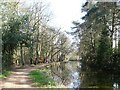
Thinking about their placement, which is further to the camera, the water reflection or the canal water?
the water reflection

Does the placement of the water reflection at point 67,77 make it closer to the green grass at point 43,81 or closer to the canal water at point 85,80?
the canal water at point 85,80

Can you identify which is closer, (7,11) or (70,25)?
(7,11)

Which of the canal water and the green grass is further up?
the green grass

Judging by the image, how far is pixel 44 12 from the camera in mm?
16688

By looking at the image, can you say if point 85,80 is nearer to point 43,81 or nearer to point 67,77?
point 67,77

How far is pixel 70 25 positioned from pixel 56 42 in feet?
12.7


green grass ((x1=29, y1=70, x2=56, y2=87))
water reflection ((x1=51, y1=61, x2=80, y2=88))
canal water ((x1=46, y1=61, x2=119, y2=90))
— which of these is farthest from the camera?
water reflection ((x1=51, y1=61, x2=80, y2=88))

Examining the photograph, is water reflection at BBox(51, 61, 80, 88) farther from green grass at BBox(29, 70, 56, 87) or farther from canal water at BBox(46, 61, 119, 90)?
green grass at BBox(29, 70, 56, 87)

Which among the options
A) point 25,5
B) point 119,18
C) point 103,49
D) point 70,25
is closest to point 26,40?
point 25,5

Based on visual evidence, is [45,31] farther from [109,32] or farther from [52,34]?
[109,32]

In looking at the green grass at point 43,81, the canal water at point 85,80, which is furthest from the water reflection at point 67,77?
the green grass at point 43,81

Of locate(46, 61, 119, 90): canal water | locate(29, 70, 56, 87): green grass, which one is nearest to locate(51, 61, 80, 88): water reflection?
locate(46, 61, 119, 90): canal water

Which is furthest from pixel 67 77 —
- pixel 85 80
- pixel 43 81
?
pixel 43 81

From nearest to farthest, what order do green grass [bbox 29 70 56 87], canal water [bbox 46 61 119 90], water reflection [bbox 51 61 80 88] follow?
green grass [bbox 29 70 56 87] < canal water [bbox 46 61 119 90] < water reflection [bbox 51 61 80 88]
